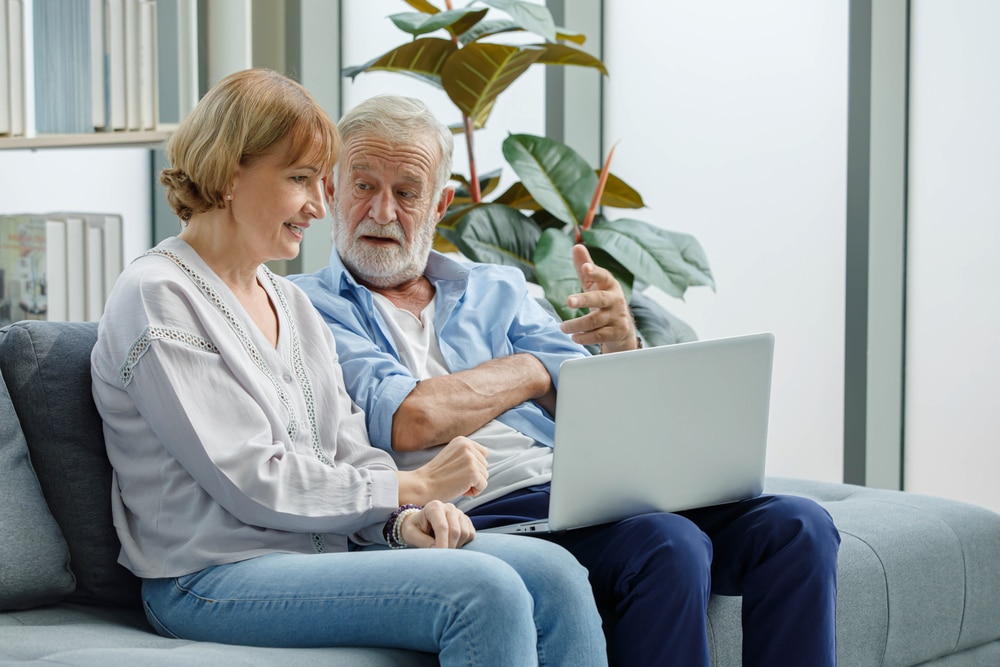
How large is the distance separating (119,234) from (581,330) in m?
1.29

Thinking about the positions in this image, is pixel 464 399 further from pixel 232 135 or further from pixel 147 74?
pixel 147 74

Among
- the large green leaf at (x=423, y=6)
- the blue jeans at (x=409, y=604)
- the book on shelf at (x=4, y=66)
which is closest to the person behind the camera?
the blue jeans at (x=409, y=604)

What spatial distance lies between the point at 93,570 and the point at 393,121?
3.01 ft

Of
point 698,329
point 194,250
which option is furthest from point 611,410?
point 698,329

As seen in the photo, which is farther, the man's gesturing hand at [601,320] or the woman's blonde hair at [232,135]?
the man's gesturing hand at [601,320]

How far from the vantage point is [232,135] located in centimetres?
154

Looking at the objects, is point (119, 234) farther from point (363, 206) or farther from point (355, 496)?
point (355, 496)

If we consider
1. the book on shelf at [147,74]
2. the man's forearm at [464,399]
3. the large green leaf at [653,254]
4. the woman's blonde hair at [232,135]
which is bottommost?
the man's forearm at [464,399]

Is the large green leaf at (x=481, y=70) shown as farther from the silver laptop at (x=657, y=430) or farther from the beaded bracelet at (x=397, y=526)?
the beaded bracelet at (x=397, y=526)

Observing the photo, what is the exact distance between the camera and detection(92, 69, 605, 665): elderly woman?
134 centimetres

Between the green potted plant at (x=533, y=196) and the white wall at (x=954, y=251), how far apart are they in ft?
2.71

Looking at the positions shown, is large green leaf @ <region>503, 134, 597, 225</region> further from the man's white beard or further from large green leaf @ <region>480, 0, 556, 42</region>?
the man's white beard

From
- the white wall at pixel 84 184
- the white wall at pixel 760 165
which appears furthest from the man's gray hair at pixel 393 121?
the white wall at pixel 760 165

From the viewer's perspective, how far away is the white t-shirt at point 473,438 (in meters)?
1.81
